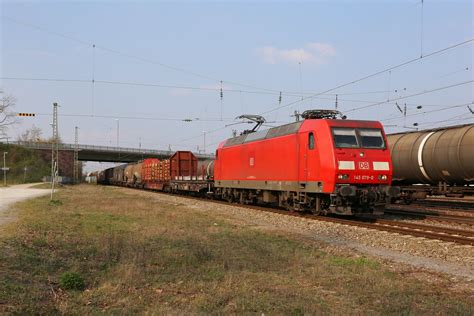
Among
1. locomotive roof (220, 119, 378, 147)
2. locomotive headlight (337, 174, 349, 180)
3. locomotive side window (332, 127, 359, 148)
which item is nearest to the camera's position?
locomotive headlight (337, 174, 349, 180)

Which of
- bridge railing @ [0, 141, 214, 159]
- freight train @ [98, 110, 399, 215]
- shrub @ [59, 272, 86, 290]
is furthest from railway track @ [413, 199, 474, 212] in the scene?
bridge railing @ [0, 141, 214, 159]

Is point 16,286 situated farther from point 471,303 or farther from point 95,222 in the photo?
point 95,222

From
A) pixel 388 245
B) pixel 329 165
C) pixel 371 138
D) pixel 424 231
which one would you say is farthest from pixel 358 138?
pixel 388 245

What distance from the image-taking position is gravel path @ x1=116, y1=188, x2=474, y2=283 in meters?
9.39

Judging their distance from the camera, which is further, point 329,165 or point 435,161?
point 435,161

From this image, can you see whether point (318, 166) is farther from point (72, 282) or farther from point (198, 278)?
point (72, 282)

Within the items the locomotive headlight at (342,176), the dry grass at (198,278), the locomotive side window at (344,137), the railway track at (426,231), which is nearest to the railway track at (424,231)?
the railway track at (426,231)

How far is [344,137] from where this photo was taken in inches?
655

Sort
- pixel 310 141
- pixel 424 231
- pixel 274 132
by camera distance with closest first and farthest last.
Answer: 1. pixel 424 231
2. pixel 310 141
3. pixel 274 132

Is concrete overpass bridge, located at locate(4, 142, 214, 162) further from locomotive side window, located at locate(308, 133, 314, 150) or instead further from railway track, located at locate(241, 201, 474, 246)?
railway track, located at locate(241, 201, 474, 246)

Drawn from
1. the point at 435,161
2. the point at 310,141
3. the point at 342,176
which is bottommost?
the point at 342,176

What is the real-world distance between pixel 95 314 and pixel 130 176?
60221mm

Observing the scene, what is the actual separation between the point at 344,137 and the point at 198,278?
34.1ft

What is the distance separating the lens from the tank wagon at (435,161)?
67.7 feet
